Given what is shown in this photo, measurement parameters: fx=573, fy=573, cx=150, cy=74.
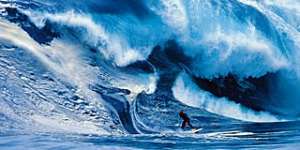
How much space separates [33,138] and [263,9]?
991cm

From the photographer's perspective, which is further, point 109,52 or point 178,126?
point 109,52

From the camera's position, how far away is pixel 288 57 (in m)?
18.3

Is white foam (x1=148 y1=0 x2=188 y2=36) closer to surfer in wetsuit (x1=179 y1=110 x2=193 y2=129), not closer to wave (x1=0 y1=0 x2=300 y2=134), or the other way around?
wave (x1=0 y1=0 x2=300 y2=134)

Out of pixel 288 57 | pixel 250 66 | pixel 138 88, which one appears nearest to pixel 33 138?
pixel 138 88

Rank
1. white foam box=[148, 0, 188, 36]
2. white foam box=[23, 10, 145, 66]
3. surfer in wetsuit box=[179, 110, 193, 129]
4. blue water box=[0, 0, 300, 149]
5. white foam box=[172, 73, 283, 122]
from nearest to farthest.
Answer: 1. blue water box=[0, 0, 300, 149]
2. surfer in wetsuit box=[179, 110, 193, 129]
3. white foam box=[172, 73, 283, 122]
4. white foam box=[23, 10, 145, 66]
5. white foam box=[148, 0, 188, 36]

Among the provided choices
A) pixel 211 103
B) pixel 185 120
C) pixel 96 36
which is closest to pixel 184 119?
pixel 185 120

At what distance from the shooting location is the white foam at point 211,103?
15.8 meters

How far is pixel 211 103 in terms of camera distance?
52.7ft

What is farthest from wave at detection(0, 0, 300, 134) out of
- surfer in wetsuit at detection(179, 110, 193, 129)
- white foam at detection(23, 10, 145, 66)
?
surfer in wetsuit at detection(179, 110, 193, 129)

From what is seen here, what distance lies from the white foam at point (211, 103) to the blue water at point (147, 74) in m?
0.03

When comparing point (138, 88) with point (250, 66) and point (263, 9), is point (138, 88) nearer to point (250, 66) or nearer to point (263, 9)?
point (250, 66)

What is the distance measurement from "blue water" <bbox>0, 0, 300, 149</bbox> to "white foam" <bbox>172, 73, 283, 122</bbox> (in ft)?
0.11

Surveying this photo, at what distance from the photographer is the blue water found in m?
13.0

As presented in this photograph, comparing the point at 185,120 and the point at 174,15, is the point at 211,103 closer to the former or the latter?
the point at 185,120
